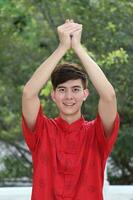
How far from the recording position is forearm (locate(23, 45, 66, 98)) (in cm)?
273

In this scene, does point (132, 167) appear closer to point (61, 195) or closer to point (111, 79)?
point (111, 79)

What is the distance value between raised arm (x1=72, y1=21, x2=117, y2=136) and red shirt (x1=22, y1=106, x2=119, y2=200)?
1.2 inches

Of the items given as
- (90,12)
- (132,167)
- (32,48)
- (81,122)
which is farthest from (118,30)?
(81,122)

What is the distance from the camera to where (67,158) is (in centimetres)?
276

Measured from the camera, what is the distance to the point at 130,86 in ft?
24.1

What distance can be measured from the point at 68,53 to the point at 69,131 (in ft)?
12.7

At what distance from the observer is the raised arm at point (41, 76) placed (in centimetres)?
270

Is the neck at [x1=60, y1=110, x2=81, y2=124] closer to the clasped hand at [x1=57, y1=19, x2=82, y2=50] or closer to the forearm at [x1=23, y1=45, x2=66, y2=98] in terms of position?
the forearm at [x1=23, y1=45, x2=66, y2=98]

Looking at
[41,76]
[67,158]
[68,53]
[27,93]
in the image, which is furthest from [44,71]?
[68,53]

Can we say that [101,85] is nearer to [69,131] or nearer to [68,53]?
[69,131]

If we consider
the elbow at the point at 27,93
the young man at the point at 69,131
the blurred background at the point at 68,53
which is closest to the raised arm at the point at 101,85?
the young man at the point at 69,131

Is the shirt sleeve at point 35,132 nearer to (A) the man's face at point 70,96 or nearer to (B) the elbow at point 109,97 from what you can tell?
(A) the man's face at point 70,96

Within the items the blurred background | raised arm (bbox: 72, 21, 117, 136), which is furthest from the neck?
the blurred background

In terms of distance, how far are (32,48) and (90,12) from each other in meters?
1.02
